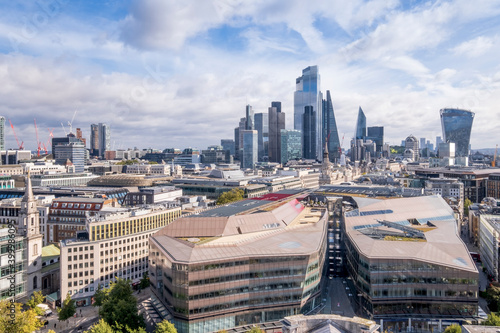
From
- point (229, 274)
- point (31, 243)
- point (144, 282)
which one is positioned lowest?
point (144, 282)

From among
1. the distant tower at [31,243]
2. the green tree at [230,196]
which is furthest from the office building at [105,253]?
the green tree at [230,196]

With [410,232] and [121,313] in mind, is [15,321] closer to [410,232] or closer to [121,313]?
[121,313]

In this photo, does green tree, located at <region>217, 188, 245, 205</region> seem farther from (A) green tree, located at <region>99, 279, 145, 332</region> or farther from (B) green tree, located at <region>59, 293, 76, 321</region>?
(A) green tree, located at <region>99, 279, 145, 332</region>

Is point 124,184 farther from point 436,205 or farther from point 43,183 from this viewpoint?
point 436,205

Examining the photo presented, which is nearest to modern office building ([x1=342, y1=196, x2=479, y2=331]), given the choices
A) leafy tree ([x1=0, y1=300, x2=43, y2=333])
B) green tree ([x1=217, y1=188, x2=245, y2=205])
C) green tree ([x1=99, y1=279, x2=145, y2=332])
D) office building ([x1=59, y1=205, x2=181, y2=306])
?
green tree ([x1=99, y1=279, x2=145, y2=332])

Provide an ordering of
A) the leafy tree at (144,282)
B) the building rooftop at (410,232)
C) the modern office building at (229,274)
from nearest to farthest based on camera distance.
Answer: the modern office building at (229,274) < the building rooftop at (410,232) < the leafy tree at (144,282)

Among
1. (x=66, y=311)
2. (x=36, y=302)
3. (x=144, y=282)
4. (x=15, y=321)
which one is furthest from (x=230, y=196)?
(x=15, y=321)

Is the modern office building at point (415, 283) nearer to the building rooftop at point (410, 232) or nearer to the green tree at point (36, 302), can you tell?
the building rooftop at point (410, 232)

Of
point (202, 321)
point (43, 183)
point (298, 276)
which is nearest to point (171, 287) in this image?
point (202, 321)
